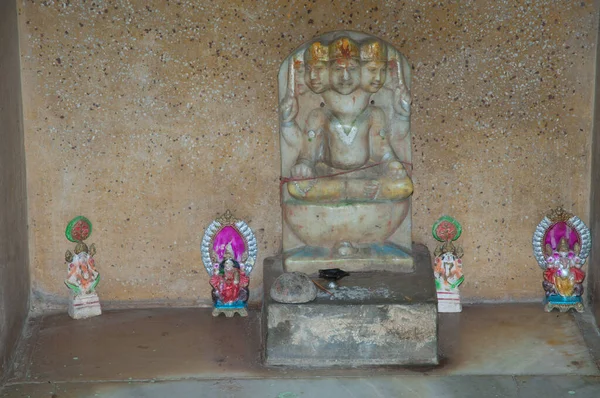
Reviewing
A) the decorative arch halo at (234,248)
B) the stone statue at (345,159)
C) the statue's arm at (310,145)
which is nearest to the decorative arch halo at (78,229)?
the decorative arch halo at (234,248)

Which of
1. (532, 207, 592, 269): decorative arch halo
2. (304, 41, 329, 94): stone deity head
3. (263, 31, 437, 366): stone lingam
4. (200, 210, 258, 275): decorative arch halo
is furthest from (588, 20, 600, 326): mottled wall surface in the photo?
(200, 210, 258, 275): decorative arch halo

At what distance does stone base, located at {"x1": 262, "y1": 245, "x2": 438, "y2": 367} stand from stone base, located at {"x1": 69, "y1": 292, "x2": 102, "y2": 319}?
1258 mm

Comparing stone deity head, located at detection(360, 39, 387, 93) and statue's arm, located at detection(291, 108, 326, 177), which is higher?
stone deity head, located at detection(360, 39, 387, 93)

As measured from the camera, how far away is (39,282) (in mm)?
6066

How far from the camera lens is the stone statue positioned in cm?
552

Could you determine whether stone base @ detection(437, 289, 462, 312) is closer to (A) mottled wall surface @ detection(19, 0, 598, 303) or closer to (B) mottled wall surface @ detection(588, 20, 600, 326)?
(A) mottled wall surface @ detection(19, 0, 598, 303)

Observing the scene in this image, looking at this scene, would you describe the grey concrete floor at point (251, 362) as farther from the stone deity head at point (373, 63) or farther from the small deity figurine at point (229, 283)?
the stone deity head at point (373, 63)

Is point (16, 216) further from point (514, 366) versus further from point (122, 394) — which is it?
point (514, 366)

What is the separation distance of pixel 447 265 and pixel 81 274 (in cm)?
221

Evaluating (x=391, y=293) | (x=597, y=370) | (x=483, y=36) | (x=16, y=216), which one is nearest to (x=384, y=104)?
(x=483, y=36)

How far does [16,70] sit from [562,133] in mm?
3283

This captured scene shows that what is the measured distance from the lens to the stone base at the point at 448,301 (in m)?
5.94

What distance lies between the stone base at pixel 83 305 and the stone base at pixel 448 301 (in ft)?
6.88

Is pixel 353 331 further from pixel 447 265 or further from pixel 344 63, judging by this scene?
pixel 344 63
